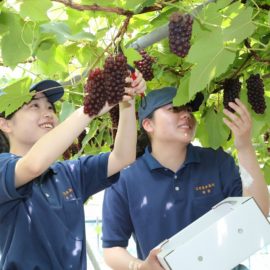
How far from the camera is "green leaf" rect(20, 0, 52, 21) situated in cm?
110

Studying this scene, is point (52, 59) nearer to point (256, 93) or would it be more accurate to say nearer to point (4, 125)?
point (4, 125)

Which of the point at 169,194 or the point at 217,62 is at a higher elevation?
the point at 217,62

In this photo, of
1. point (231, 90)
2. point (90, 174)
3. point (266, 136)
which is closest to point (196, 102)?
point (231, 90)

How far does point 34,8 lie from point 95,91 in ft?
0.73

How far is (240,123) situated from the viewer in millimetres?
1731

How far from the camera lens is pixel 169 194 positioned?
1.96m

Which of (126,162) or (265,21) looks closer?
(265,21)

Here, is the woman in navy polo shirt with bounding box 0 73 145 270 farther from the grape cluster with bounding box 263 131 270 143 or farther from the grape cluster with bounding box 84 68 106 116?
the grape cluster with bounding box 263 131 270 143

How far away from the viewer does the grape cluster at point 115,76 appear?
1.09 metres

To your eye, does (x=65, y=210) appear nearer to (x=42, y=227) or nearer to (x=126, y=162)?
(x=42, y=227)

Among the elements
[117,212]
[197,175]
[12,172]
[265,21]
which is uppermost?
[265,21]

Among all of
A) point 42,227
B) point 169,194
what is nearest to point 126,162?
point 169,194

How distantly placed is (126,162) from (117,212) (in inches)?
10.7

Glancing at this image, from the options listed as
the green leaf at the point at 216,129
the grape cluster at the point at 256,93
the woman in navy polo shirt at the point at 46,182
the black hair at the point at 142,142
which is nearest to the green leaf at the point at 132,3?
the woman in navy polo shirt at the point at 46,182
